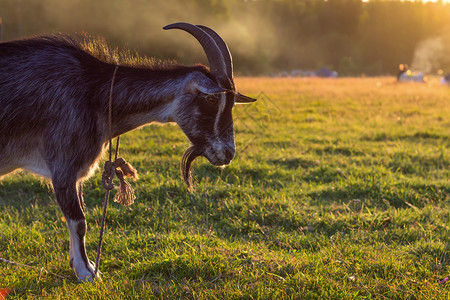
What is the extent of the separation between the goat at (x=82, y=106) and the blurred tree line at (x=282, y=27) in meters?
28.6

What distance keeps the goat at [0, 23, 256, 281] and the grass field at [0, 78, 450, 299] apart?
0.64m

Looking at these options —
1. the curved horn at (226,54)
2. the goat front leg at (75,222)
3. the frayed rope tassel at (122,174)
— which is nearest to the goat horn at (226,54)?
the curved horn at (226,54)

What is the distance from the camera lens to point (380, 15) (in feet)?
252

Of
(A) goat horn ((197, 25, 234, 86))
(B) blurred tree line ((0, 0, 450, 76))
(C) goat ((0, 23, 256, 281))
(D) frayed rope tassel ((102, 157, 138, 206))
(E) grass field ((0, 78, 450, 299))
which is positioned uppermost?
(B) blurred tree line ((0, 0, 450, 76))

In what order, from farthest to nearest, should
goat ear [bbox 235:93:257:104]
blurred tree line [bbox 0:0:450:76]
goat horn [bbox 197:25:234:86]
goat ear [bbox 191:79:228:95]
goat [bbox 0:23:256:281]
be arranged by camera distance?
blurred tree line [bbox 0:0:450:76] → goat ear [bbox 235:93:257:104] → goat horn [bbox 197:25:234:86] → goat [bbox 0:23:256:281] → goat ear [bbox 191:79:228:95]

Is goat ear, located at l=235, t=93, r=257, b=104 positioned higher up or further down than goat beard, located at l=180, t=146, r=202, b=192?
higher up

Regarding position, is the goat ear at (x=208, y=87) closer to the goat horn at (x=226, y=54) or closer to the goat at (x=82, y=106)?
the goat at (x=82, y=106)

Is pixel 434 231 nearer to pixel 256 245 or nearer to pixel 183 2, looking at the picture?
pixel 256 245

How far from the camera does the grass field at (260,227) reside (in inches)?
154

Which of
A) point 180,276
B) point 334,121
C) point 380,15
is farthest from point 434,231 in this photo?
point 380,15

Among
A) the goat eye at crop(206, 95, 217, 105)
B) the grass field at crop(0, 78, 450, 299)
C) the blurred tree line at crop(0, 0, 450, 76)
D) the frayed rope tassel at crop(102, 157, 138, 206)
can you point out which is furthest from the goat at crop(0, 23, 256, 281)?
the blurred tree line at crop(0, 0, 450, 76)

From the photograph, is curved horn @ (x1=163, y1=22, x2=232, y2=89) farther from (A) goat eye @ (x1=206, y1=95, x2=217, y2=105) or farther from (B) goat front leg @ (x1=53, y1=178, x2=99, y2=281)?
(B) goat front leg @ (x1=53, y1=178, x2=99, y2=281)

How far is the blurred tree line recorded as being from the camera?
34406 millimetres

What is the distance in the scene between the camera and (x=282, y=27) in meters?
75.1
